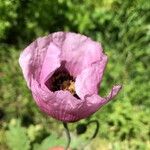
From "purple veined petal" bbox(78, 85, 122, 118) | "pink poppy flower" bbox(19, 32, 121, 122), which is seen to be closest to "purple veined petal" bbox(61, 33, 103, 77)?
"pink poppy flower" bbox(19, 32, 121, 122)

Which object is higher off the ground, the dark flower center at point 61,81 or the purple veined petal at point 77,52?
the purple veined petal at point 77,52

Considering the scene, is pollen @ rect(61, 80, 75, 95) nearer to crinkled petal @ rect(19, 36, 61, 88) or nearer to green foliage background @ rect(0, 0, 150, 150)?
crinkled petal @ rect(19, 36, 61, 88)

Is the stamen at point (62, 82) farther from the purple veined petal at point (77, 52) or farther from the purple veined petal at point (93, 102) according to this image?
the purple veined petal at point (93, 102)

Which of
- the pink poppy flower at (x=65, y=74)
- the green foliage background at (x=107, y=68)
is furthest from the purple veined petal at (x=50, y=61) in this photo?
the green foliage background at (x=107, y=68)

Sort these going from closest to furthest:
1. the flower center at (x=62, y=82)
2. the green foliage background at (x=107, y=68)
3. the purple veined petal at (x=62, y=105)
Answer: the purple veined petal at (x=62, y=105) < the flower center at (x=62, y=82) < the green foliage background at (x=107, y=68)

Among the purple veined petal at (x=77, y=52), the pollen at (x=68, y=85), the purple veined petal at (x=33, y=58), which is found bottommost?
the pollen at (x=68, y=85)

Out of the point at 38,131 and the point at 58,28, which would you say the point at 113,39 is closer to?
the point at 58,28

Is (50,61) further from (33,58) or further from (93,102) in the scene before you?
(93,102)

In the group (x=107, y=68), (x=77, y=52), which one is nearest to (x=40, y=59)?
(x=77, y=52)

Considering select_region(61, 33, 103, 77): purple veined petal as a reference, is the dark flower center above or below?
below
